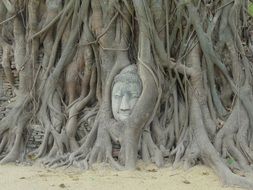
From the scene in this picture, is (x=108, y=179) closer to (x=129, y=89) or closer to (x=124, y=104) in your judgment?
(x=124, y=104)

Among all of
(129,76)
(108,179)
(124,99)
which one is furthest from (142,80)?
(108,179)

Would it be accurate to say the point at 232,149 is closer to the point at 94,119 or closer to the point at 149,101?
the point at 149,101

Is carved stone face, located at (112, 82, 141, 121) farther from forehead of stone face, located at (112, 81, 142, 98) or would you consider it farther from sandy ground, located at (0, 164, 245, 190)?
sandy ground, located at (0, 164, 245, 190)

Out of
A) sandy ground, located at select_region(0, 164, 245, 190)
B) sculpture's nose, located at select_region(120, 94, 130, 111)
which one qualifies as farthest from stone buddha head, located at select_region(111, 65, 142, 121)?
sandy ground, located at select_region(0, 164, 245, 190)

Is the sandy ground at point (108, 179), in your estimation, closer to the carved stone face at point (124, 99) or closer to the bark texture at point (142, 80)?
the bark texture at point (142, 80)

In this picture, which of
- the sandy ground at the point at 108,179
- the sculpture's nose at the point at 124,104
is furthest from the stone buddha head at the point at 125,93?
the sandy ground at the point at 108,179

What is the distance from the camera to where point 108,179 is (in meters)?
4.21

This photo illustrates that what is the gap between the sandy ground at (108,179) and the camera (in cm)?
397

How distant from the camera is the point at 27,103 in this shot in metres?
5.67

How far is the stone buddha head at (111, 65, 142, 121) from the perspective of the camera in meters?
5.02

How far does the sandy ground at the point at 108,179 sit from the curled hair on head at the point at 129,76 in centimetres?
109

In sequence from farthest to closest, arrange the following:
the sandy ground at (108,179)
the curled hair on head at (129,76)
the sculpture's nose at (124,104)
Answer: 1. the curled hair on head at (129,76)
2. the sculpture's nose at (124,104)
3. the sandy ground at (108,179)

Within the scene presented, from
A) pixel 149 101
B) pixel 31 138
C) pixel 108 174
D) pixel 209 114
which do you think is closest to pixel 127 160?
pixel 108 174

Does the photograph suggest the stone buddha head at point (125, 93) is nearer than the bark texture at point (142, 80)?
No
